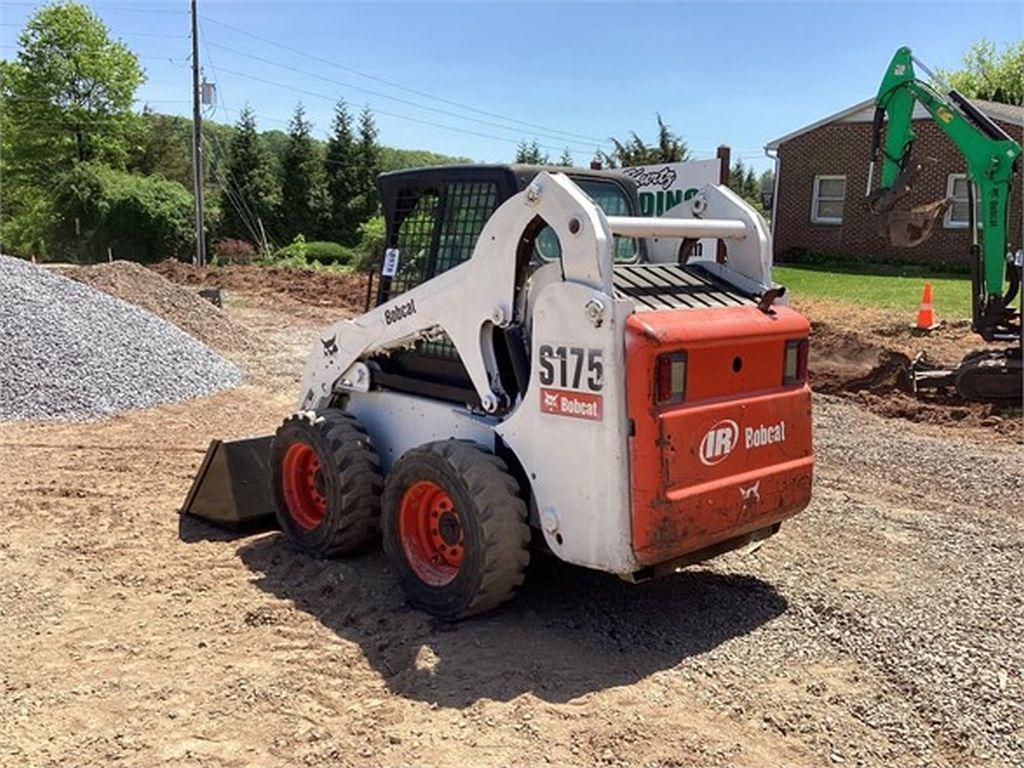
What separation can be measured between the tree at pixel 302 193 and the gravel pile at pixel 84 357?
31.9 metres

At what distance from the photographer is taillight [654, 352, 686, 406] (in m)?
4.07

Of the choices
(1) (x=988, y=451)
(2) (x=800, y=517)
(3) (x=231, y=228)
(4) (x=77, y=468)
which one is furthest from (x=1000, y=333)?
(3) (x=231, y=228)

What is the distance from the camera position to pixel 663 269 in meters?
4.96

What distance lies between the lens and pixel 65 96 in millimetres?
53250

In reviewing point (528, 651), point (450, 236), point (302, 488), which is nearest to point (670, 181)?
point (450, 236)

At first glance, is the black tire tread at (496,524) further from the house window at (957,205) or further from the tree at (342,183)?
the tree at (342,183)

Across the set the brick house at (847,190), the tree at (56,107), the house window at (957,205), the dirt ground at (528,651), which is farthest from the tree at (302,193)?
the dirt ground at (528,651)

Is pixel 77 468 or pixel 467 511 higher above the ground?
pixel 467 511

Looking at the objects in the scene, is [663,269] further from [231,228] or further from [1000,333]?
[231,228]

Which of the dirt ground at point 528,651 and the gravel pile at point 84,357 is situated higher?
the gravel pile at point 84,357

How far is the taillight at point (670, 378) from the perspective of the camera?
407cm

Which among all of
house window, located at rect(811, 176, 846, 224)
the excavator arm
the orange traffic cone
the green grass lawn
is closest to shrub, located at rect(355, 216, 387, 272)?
the green grass lawn

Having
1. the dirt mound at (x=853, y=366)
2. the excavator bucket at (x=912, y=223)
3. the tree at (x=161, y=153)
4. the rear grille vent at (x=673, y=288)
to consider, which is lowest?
the dirt mound at (x=853, y=366)

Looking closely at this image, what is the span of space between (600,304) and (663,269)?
104 centimetres
